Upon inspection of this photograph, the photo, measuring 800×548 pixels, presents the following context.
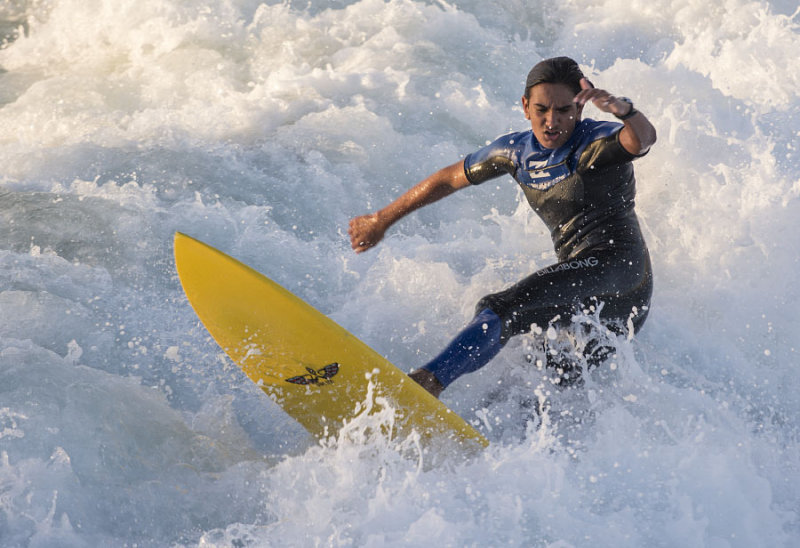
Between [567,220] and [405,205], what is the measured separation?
2.47ft

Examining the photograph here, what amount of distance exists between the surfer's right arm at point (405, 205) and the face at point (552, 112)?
0.49 meters

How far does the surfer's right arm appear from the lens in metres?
3.80

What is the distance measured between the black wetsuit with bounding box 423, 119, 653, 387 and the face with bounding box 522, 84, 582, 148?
2.2 inches

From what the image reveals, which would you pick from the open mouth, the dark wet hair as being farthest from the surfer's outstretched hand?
the dark wet hair

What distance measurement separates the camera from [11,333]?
3.85 meters

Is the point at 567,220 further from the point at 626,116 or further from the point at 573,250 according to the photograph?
the point at 626,116

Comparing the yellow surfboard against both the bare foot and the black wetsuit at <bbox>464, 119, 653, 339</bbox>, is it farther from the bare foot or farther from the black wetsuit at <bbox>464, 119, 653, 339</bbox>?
the black wetsuit at <bbox>464, 119, 653, 339</bbox>

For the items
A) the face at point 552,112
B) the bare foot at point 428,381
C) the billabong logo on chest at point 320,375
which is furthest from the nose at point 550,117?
the billabong logo on chest at point 320,375

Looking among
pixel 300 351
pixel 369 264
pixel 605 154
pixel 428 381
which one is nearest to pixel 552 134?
→ pixel 605 154

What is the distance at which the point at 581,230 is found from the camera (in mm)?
3514

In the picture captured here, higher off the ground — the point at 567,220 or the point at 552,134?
the point at 552,134

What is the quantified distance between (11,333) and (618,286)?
278cm

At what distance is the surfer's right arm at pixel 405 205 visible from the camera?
3803 mm

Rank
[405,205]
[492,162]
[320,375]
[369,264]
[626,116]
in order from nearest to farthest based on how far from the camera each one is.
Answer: [626,116] < [320,375] < [492,162] < [405,205] < [369,264]
